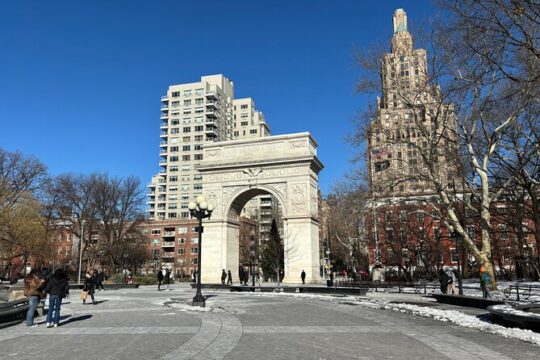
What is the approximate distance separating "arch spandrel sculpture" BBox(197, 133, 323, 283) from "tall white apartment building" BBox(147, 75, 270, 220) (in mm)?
55940

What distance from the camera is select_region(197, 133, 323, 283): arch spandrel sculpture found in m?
37.0

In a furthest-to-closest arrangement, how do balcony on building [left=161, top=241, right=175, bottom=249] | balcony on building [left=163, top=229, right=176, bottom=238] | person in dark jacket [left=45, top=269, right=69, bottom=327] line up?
balcony on building [left=163, top=229, right=176, bottom=238] → balcony on building [left=161, top=241, right=175, bottom=249] → person in dark jacket [left=45, top=269, right=69, bottom=327]

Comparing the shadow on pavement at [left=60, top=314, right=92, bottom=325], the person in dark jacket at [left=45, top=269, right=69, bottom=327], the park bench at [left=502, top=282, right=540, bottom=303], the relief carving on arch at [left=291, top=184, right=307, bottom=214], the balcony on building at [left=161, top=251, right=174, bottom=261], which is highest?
the relief carving on arch at [left=291, top=184, right=307, bottom=214]

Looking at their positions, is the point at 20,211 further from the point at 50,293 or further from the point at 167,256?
the point at 167,256

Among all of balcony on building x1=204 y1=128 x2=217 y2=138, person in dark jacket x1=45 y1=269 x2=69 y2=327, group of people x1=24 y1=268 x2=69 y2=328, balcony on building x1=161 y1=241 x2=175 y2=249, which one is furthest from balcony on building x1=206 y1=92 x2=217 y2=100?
person in dark jacket x1=45 y1=269 x2=69 y2=327

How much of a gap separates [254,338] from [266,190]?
29.9 meters

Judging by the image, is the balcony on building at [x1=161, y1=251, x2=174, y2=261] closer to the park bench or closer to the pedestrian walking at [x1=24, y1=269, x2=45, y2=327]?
the park bench

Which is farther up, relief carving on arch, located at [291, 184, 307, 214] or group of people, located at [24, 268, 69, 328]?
relief carving on arch, located at [291, 184, 307, 214]

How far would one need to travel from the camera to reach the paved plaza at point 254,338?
7586 millimetres

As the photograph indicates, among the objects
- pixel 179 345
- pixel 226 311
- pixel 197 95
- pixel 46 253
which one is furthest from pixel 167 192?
pixel 179 345

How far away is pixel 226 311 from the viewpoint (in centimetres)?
1482

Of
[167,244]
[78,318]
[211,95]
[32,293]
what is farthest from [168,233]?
[32,293]

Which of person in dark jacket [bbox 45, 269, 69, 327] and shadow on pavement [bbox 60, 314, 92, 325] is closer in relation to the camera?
person in dark jacket [bbox 45, 269, 69, 327]

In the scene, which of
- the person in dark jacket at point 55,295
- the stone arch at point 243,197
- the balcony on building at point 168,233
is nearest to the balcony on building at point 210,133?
the balcony on building at point 168,233
